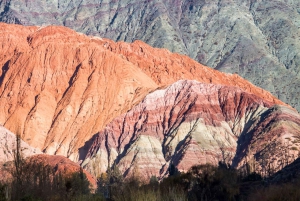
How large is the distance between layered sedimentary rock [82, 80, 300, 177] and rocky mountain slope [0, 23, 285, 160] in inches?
292

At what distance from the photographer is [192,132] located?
11250 cm

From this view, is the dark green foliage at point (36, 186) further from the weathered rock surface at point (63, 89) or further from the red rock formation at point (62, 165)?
the weathered rock surface at point (63, 89)

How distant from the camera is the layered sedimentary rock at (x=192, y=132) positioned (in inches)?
4065

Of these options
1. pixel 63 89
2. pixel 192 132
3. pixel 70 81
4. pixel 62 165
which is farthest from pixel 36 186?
pixel 70 81

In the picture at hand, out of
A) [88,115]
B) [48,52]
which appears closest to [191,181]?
[88,115]

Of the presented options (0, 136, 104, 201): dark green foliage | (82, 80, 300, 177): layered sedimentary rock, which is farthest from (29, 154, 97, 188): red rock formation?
(0, 136, 104, 201): dark green foliage

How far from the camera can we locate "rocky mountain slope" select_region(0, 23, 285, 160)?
128 metres

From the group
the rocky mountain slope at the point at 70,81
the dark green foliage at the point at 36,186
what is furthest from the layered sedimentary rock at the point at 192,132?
the dark green foliage at the point at 36,186

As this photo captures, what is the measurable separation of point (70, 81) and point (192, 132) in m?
45.3

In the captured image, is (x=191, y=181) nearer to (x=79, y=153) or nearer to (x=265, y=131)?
(x=265, y=131)

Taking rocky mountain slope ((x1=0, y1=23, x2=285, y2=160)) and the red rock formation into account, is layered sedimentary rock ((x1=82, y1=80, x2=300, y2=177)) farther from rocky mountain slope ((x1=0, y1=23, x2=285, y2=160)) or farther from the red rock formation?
the red rock formation

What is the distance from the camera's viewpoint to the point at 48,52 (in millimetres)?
150625

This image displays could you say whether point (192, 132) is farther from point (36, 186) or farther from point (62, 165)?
point (36, 186)

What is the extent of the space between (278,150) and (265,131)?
9577mm
